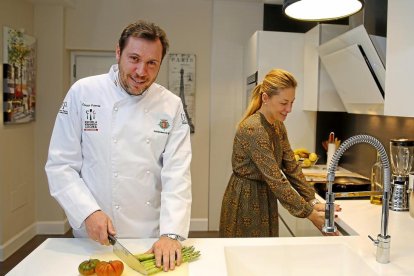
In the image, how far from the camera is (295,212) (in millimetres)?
1627

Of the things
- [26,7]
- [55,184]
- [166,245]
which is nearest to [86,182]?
[55,184]

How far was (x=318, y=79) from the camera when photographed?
111 inches

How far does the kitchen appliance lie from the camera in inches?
73.5

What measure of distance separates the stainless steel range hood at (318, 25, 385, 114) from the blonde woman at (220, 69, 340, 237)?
1.70 ft

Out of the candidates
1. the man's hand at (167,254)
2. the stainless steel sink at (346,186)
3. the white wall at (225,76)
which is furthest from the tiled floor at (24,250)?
the man's hand at (167,254)

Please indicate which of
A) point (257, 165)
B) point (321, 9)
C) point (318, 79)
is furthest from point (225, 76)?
point (321, 9)

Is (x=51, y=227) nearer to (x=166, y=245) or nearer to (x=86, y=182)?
(x=86, y=182)

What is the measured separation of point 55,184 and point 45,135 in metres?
2.62

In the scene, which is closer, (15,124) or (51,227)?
(15,124)

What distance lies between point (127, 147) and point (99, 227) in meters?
0.34

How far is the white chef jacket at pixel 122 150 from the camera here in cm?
136

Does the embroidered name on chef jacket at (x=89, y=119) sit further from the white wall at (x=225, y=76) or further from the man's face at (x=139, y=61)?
the white wall at (x=225, y=76)

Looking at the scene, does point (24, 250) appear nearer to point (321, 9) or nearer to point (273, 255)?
point (273, 255)

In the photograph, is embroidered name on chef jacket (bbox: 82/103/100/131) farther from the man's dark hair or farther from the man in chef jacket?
the man's dark hair
